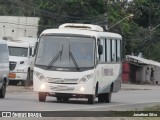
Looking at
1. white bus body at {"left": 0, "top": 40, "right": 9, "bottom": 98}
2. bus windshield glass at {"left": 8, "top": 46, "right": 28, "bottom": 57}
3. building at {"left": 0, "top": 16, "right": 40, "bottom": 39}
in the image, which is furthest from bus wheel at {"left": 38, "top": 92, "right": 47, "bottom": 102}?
building at {"left": 0, "top": 16, "right": 40, "bottom": 39}

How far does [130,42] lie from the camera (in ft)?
255

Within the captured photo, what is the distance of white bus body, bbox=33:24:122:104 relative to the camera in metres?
26.0

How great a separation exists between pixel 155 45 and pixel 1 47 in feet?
204

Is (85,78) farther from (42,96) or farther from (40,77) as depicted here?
(42,96)

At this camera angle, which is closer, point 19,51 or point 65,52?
point 65,52

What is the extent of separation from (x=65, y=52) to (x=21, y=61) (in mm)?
20020

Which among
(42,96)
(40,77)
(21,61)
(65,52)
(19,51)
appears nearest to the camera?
(40,77)

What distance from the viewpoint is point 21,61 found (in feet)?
152

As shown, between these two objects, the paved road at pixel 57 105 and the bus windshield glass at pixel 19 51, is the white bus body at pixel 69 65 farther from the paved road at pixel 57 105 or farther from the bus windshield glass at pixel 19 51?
the bus windshield glass at pixel 19 51

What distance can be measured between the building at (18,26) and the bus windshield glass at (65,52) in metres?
51.9

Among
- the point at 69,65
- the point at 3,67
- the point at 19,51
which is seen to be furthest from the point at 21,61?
the point at 69,65

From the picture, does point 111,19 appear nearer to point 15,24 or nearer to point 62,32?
point 15,24

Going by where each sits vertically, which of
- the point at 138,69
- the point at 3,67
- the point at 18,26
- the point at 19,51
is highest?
the point at 3,67

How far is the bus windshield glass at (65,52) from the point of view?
2648 centimetres
